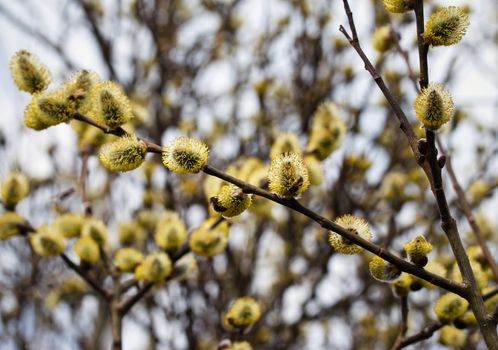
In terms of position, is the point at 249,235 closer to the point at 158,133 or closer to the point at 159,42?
the point at 158,133

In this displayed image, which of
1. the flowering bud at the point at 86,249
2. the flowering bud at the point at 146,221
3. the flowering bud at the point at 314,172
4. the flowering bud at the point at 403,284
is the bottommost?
the flowering bud at the point at 403,284

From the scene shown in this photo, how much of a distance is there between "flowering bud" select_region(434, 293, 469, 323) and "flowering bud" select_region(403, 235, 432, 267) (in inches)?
14.3

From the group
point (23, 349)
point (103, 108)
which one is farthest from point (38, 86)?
point (23, 349)

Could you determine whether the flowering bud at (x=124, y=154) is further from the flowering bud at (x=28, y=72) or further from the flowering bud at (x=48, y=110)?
the flowering bud at (x=28, y=72)

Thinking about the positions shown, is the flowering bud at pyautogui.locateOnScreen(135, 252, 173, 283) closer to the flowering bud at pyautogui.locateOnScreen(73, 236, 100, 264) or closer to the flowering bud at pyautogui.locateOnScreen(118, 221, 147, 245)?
the flowering bud at pyautogui.locateOnScreen(73, 236, 100, 264)

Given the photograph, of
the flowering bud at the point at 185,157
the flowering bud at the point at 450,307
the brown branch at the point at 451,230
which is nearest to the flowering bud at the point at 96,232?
the flowering bud at the point at 185,157

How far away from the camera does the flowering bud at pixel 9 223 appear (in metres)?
2.11

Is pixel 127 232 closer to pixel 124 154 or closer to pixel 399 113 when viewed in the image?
pixel 124 154

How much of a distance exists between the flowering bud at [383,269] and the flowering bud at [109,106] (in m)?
0.74

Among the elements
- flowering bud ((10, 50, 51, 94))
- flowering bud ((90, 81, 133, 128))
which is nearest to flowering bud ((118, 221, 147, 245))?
flowering bud ((10, 50, 51, 94))

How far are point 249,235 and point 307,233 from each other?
50 centimetres

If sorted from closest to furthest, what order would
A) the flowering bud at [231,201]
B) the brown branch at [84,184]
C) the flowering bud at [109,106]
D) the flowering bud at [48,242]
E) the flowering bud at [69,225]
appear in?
the flowering bud at [231,201] → the flowering bud at [109,106] → the flowering bud at [48,242] → the flowering bud at [69,225] → the brown branch at [84,184]

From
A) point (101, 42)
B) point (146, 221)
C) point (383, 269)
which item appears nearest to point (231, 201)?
point (383, 269)

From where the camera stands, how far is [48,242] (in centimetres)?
207
